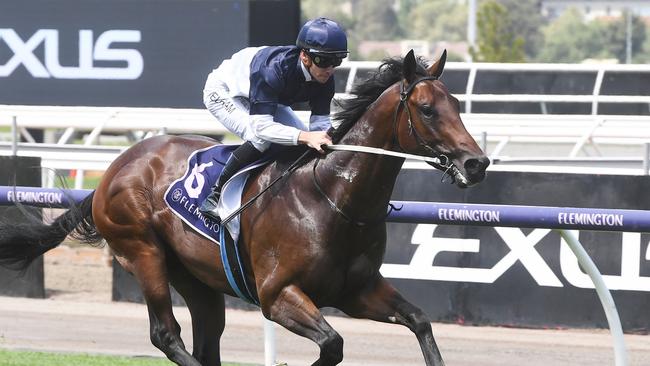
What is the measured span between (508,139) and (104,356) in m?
4.89

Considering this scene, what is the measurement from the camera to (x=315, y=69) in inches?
227

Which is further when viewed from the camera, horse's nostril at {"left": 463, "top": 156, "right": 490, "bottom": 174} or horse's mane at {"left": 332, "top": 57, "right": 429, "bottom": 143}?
horse's mane at {"left": 332, "top": 57, "right": 429, "bottom": 143}

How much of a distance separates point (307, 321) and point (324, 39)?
1235 mm

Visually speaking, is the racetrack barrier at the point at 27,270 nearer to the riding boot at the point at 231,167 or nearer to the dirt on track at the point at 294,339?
the dirt on track at the point at 294,339

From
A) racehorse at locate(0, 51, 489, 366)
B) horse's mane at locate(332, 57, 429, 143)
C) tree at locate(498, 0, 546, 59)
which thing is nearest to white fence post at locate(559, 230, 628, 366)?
racehorse at locate(0, 51, 489, 366)

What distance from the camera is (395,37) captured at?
14375 cm

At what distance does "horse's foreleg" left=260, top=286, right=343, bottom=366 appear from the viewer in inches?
218

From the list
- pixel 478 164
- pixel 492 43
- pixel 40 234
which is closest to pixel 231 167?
pixel 478 164

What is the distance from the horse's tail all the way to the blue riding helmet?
6.17 feet

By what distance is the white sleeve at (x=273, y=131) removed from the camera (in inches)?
226

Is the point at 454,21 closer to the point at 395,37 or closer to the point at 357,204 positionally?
the point at 395,37

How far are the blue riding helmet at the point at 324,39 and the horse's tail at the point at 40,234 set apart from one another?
6.17 ft

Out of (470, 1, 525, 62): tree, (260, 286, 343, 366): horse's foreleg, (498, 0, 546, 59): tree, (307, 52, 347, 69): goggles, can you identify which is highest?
(307, 52, 347, 69): goggles

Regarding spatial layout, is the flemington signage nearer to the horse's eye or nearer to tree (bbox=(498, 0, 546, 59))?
the horse's eye
